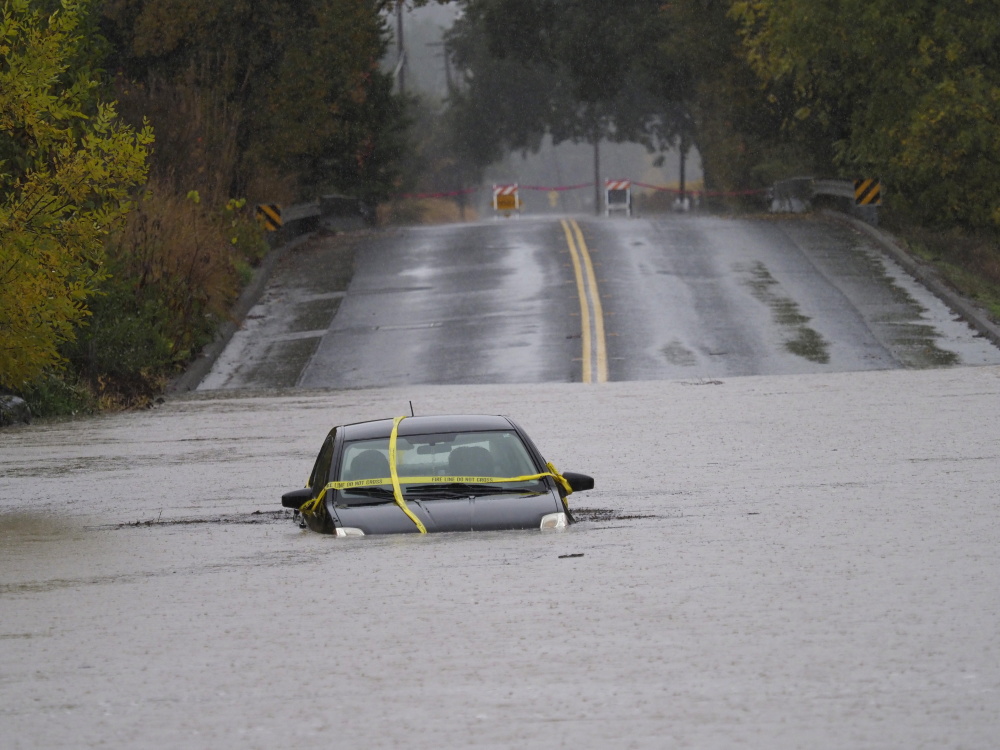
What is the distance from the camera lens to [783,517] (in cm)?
1220

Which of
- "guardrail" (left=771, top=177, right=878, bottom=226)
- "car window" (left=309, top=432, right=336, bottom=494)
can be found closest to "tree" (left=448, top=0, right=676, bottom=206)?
"guardrail" (left=771, top=177, right=878, bottom=226)

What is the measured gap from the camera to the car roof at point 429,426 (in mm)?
12211

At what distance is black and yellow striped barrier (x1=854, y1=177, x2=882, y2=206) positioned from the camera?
129ft

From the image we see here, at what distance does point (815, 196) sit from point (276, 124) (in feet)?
47.5

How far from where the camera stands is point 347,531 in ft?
37.3

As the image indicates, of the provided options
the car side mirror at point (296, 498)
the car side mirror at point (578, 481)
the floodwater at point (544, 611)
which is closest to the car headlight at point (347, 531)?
the floodwater at point (544, 611)

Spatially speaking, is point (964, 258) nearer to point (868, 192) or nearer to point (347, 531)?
point (868, 192)

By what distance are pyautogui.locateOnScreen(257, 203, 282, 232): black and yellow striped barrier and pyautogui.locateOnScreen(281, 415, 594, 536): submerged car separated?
2587cm

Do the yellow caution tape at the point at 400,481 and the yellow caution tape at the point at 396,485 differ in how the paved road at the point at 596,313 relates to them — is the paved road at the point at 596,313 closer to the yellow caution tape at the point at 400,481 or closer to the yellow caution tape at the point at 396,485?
the yellow caution tape at the point at 396,485

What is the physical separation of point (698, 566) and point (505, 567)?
1162 mm

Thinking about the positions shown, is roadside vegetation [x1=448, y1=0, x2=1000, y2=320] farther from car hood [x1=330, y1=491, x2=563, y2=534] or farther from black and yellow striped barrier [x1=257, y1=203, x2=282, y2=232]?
car hood [x1=330, y1=491, x2=563, y2=534]

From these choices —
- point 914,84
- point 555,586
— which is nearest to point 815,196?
point 914,84

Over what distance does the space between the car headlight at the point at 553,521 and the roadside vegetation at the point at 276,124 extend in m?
5.98

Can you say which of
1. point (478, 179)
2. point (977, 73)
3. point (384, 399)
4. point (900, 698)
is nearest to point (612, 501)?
point (900, 698)
